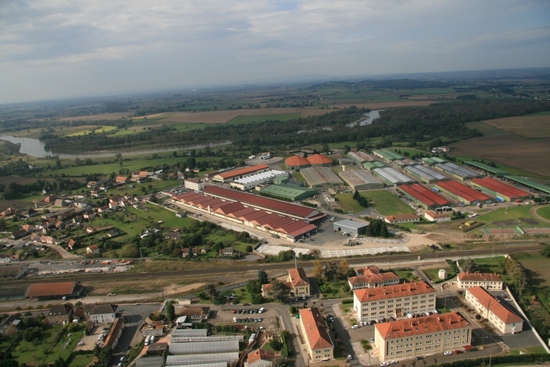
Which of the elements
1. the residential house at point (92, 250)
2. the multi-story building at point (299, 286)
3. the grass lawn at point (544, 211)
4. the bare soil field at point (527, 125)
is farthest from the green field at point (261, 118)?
the multi-story building at point (299, 286)

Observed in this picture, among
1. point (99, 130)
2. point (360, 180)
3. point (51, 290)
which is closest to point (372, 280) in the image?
point (51, 290)

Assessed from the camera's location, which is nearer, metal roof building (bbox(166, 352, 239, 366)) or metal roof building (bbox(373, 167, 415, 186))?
metal roof building (bbox(166, 352, 239, 366))

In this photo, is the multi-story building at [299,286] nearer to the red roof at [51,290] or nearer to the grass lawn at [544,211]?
the red roof at [51,290]

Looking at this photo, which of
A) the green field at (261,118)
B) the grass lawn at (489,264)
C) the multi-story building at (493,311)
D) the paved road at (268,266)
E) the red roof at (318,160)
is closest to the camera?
the multi-story building at (493,311)

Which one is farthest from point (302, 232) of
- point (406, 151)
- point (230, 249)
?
point (406, 151)

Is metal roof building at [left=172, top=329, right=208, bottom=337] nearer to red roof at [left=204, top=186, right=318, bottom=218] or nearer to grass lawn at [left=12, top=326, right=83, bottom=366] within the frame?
grass lawn at [left=12, top=326, right=83, bottom=366]

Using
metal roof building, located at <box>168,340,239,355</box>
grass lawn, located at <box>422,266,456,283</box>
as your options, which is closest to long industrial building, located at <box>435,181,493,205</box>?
grass lawn, located at <box>422,266,456,283</box>
